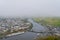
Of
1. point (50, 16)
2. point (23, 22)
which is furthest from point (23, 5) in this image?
point (50, 16)

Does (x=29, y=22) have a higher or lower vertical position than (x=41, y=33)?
higher

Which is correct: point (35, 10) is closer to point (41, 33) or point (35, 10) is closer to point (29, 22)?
point (29, 22)

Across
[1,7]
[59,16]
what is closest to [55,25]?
[59,16]

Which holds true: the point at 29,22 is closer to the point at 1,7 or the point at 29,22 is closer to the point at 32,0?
the point at 32,0

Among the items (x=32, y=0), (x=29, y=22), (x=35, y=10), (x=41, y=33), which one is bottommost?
(x=41, y=33)

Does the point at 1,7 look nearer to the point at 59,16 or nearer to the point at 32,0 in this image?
the point at 32,0

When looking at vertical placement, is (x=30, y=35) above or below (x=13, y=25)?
below

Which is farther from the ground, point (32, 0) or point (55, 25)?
point (32, 0)
